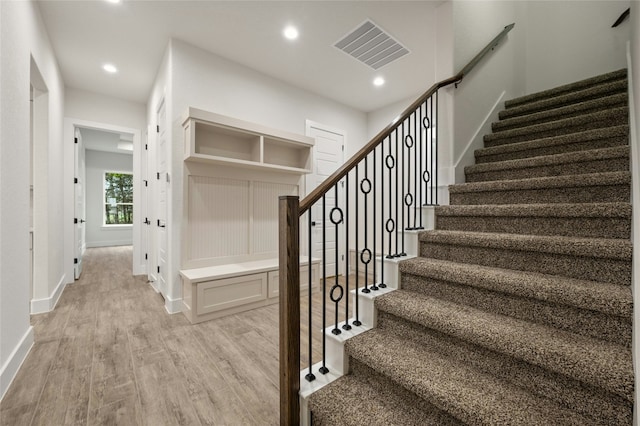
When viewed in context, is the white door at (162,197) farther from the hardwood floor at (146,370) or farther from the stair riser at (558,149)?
the stair riser at (558,149)

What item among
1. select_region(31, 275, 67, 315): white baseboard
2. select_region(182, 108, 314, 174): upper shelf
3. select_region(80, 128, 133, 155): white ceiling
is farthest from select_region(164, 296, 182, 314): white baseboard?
select_region(80, 128, 133, 155): white ceiling

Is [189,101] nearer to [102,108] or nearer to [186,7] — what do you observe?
[186,7]

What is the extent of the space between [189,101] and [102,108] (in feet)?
7.79

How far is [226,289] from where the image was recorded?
9.45 feet

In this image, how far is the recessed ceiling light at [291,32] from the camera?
2914mm

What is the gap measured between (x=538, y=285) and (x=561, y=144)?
1.62 meters

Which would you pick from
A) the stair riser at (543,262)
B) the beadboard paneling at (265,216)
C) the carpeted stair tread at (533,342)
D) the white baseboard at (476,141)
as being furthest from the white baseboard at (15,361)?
the white baseboard at (476,141)

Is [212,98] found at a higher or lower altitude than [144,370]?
higher

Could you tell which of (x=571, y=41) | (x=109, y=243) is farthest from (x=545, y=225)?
(x=109, y=243)

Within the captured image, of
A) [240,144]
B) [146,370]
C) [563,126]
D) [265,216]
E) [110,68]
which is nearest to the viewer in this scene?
[146,370]

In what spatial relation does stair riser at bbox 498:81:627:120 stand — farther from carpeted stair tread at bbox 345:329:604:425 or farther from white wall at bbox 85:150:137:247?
white wall at bbox 85:150:137:247

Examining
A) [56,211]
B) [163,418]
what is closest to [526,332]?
[163,418]

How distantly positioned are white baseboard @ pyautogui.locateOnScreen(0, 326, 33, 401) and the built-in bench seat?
3.72ft

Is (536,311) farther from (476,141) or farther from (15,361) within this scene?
(15,361)
